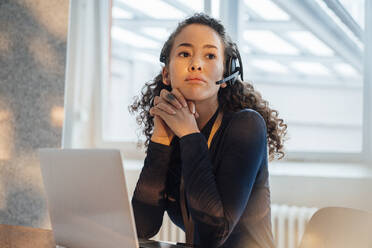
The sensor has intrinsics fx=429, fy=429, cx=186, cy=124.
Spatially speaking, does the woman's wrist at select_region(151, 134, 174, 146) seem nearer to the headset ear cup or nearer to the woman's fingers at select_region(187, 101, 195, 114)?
the woman's fingers at select_region(187, 101, 195, 114)

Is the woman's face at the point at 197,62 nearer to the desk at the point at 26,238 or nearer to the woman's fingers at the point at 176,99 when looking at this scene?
the woman's fingers at the point at 176,99

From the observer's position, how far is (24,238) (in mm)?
979

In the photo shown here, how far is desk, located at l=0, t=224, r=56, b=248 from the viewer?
91 cm

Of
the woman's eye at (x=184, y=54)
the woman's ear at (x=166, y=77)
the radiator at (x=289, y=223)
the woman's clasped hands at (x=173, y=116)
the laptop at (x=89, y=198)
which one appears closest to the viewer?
the laptop at (x=89, y=198)

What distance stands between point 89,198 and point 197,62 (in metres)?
0.55

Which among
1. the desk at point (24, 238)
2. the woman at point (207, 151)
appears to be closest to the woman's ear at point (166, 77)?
the woman at point (207, 151)

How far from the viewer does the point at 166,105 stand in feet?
3.83

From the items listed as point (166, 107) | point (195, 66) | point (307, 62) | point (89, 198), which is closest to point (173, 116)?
point (166, 107)

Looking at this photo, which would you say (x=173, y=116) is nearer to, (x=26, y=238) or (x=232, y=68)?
(x=232, y=68)

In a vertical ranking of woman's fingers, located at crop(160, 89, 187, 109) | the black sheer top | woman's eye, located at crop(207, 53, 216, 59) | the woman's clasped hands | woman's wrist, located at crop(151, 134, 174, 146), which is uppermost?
woman's eye, located at crop(207, 53, 216, 59)

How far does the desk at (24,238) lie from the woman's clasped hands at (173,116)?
39cm

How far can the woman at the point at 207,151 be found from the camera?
3.27ft

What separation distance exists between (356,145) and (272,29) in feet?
2.30

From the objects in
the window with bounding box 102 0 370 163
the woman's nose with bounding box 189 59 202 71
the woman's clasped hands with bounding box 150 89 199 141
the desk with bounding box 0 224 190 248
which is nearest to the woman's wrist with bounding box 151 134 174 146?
the woman's clasped hands with bounding box 150 89 199 141
